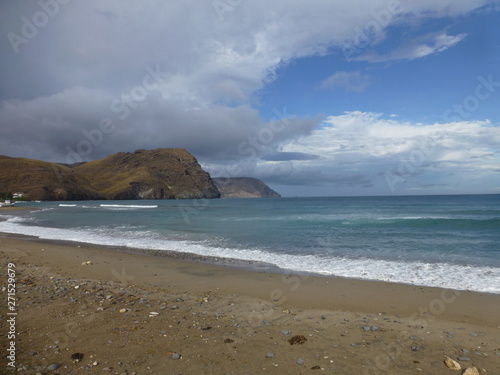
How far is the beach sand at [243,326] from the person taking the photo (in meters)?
4.30

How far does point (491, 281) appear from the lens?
9352 mm

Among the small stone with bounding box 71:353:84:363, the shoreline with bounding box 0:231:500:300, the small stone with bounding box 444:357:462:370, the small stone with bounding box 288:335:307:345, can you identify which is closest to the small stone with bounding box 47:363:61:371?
the small stone with bounding box 71:353:84:363

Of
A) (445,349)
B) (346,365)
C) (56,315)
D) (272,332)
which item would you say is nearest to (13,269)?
(56,315)

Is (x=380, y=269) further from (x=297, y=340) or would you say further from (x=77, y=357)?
(x=77, y=357)

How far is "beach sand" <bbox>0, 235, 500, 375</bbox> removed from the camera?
4301 mm

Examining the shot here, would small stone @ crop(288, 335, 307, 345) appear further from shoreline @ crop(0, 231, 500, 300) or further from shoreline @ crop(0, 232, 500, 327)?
shoreline @ crop(0, 231, 500, 300)

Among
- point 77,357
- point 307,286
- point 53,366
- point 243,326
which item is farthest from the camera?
point 307,286

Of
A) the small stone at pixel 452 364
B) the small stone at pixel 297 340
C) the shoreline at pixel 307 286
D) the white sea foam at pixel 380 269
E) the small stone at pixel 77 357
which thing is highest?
the small stone at pixel 77 357

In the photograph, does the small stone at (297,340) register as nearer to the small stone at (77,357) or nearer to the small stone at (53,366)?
the small stone at (77,357)

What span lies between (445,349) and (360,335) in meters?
1.27

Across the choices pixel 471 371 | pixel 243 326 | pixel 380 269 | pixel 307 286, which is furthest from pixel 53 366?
pixel 380 269

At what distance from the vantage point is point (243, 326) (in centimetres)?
563

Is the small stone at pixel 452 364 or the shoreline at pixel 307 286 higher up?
the small stone at pixel 452 364

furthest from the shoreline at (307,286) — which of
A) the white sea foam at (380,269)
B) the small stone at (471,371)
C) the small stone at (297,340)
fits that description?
the small stone at (471,371)
